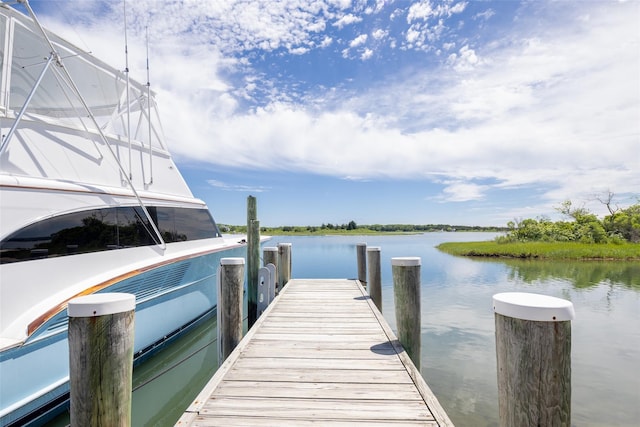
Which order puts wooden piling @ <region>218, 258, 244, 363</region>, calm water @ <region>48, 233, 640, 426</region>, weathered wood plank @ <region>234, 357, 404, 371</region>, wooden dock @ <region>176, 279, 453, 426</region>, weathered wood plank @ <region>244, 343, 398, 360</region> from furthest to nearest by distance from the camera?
calm water @ <region>48, 233, 640, 426</region> < wooden piling @ <region>218, 258, 244, 363</region> < weathered wood plank @ <region>244, 343, 398, 360</region> < weathered wood plank @ <region>234, 357, 404, 371</region> < wooden dock @ <region>176, 279, 453, 426</region>

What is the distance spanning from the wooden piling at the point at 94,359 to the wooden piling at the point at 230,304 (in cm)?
221

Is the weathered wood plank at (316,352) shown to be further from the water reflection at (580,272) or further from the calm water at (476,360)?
the water reflection at (580,272)

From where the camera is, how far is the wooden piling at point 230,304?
14.1 ft

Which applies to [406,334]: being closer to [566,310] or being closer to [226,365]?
[226,365]

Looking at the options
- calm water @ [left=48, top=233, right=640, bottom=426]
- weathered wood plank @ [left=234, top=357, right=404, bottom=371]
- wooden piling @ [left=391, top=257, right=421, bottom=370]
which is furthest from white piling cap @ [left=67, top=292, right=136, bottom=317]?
calm water @ [left=48, top=233, right=640, bottom=426]

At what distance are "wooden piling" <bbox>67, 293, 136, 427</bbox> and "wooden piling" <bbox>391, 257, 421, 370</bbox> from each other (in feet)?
9.78

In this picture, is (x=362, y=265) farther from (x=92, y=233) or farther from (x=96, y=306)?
(x=96, y=306)

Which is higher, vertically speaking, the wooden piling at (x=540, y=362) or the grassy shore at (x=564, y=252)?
the wooden piling at (x=540, y=362)

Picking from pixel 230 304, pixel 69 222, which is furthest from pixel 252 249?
pixel 69 222

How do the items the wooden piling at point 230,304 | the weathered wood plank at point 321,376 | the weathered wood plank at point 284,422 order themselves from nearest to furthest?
the weathered wood plank at point 284,422
the weathered wood plank at point 321,376
the wooden piling at point 230,304

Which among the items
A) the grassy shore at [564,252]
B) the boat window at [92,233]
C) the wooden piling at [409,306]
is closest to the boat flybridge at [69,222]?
the boat window at [92,233]

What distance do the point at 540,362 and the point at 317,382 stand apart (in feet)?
6.87

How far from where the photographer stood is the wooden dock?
262 cm

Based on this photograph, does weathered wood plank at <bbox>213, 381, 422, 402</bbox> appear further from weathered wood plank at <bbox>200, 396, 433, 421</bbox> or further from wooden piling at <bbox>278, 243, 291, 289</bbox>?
wooden piling at <bbox>278, 243, 291, 289</bbox>
